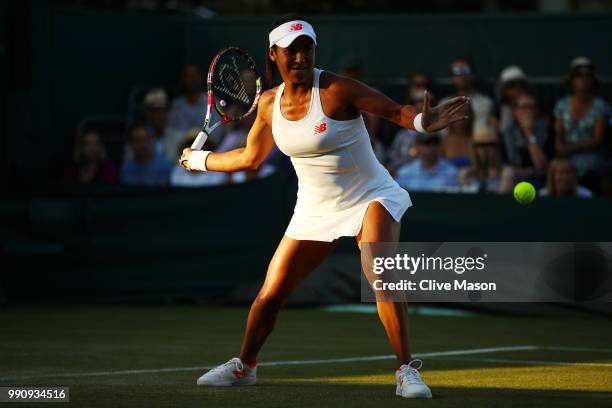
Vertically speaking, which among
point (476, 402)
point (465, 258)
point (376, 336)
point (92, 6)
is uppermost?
point (92, 6)

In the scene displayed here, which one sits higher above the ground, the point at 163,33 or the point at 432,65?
the point at 163,33

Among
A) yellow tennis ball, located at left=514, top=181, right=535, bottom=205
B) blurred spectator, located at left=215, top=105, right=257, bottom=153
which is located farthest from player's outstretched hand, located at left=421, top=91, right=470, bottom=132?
blurred spectator, located at left=215, top=105, right=257, bottom=153

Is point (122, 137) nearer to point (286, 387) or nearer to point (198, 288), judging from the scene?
point (198, 288)

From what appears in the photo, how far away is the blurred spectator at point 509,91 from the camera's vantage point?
1299 cm

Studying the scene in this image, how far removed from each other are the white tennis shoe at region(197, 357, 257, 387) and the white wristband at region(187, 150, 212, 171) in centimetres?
114

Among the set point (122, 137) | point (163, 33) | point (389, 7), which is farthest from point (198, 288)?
point (389, 7)

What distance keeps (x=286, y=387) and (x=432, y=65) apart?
8.93 m

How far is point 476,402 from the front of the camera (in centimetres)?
643

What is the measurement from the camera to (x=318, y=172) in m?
6.94

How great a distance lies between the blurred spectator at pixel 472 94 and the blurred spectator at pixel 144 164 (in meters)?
3.26

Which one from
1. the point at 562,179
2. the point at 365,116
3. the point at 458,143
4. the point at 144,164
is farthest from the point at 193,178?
the point at 562,179

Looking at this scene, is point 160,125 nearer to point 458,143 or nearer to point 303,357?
point 458,143

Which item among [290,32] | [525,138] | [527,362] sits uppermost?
[525,138]

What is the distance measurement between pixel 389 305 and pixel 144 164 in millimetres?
7542
